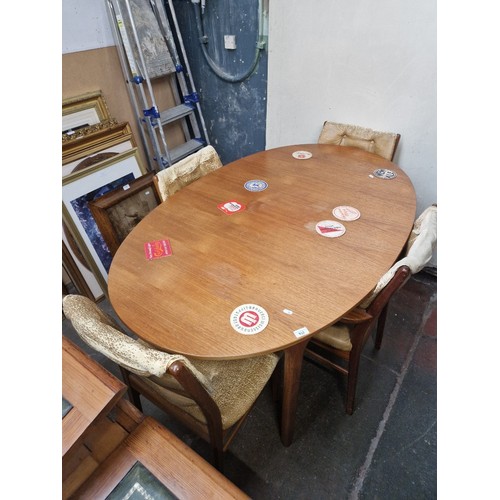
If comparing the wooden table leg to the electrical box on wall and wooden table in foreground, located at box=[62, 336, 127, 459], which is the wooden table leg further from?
the electrical box on wall

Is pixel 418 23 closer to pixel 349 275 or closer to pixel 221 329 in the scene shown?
pixel 349 275

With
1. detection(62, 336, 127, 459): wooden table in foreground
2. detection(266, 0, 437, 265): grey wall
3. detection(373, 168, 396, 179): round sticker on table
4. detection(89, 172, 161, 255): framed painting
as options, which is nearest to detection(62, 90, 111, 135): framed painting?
detection(89, 172, 161, 255): framed painting

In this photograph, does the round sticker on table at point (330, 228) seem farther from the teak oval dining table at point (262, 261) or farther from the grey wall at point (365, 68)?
the grey wall at point (365, 68)

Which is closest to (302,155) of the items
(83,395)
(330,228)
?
(330,228)

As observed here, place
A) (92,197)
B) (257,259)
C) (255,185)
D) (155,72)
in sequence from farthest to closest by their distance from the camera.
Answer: (155,72) → (92,197) → (255,185) → (257,259)

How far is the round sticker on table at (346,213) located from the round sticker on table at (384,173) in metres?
0.39

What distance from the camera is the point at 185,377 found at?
0.77 metres

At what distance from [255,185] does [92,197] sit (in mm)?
1100

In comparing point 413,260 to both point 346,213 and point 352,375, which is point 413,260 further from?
point 352,375

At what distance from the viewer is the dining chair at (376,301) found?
101cm

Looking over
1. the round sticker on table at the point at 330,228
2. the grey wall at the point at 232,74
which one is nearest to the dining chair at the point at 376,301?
the round sticker on table at the point at 330,228

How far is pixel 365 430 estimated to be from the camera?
1442mm
